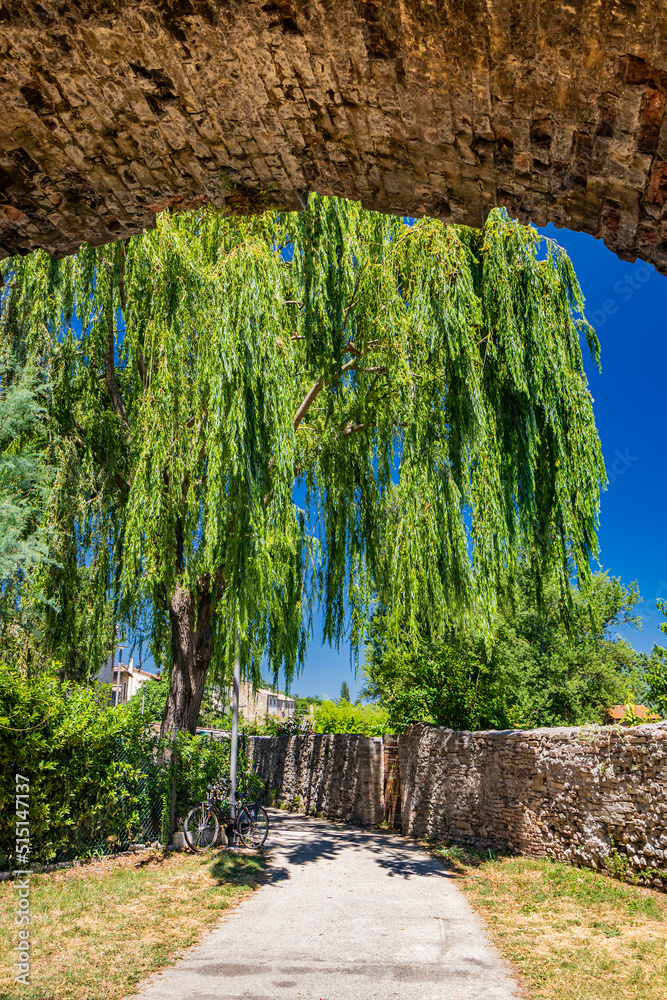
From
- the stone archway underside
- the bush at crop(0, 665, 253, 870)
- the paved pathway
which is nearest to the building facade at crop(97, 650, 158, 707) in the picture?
the bush at crop(0, 665, 253, 870)

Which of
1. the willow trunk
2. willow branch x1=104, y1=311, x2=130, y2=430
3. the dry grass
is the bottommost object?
the dry grass

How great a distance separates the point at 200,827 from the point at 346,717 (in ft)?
34.9

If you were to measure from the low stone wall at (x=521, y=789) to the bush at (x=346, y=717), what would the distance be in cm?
197

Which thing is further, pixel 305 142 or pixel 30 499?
pixel 30 499

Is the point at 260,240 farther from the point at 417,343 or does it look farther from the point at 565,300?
the point at 565,300

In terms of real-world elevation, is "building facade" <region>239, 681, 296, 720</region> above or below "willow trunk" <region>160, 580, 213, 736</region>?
below

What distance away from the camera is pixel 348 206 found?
910cm

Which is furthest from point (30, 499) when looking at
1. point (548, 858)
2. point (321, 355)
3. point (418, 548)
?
point (548, 858)

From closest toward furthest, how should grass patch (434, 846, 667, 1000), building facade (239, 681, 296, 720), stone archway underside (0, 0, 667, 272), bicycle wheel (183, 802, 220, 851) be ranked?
stone archway underside (0, 0, 667, 272), grass patch (434, 846, 667, 1000), bicycle wheel (183, 802, 220, 851), building facade (239, 681, 296, 720)

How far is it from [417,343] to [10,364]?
5.24 meters

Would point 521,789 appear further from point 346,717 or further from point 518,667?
point 518,667

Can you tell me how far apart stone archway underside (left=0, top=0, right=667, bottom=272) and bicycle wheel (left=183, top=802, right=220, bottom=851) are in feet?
25.4

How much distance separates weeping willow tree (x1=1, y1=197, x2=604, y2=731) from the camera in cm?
741

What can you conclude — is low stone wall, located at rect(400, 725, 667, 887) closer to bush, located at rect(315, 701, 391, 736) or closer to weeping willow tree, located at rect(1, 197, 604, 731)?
weeping willow tree, located at rect(1, 197, 604, 731)
